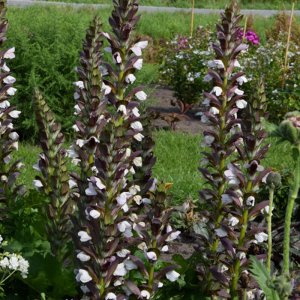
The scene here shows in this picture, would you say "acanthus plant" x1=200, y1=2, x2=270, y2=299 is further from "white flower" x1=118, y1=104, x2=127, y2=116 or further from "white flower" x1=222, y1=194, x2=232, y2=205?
"white flower" x1=118, y1=104, x2=127, y2=116

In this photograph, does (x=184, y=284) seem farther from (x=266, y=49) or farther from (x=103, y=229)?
(x=266, y=49)

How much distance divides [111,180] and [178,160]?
5017mm

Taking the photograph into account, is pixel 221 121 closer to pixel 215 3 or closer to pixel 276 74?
pixel 276 74

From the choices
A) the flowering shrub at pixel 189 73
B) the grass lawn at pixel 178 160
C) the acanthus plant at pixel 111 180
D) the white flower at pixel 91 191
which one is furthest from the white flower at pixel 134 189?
the flowering shrub at pixel 189 73

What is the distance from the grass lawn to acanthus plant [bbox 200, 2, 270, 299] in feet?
8.31

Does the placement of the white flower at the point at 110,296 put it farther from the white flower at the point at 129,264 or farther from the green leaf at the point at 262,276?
the green leaf at the point at 262,276

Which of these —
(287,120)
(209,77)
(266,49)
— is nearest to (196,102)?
(266,49)

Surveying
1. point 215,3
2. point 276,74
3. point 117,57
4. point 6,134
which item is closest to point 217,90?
point 117,57

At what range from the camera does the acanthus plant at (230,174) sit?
319 centimetres

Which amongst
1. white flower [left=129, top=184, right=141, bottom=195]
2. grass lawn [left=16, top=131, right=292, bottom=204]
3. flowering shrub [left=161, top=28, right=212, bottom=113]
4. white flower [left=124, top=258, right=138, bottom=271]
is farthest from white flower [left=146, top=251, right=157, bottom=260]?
flowering shrub [left=161, top=28, right=212, bottom=113]

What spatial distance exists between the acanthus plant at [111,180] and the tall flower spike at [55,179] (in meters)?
0.06

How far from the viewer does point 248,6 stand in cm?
2744

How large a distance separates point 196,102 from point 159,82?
68.9 inches

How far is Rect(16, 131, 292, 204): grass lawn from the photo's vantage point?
6392mm
